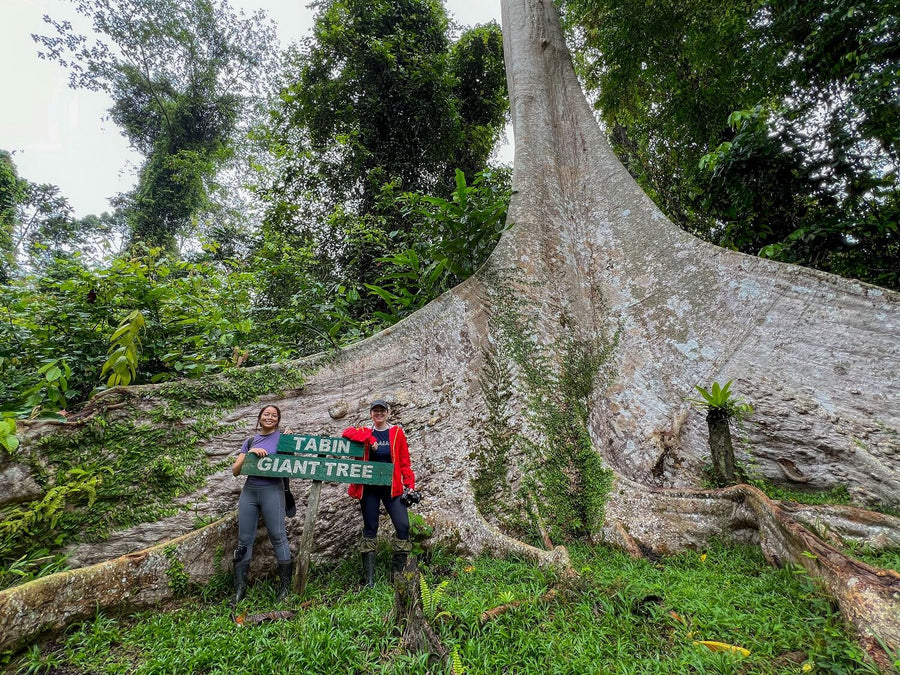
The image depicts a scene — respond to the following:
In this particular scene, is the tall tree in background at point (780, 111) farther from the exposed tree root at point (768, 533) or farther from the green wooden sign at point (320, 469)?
the green wooden sign at point (320, 469)

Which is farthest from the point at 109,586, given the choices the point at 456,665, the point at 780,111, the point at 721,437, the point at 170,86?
the point at 170,86

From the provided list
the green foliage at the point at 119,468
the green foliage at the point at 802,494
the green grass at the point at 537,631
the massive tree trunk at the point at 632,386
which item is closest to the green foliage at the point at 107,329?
the green foliage at the point at 119,468

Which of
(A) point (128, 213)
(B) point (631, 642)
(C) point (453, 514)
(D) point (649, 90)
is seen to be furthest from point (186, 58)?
(B) point (631, 642)

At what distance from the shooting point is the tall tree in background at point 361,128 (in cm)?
752

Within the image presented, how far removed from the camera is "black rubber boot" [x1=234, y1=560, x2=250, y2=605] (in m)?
2.60

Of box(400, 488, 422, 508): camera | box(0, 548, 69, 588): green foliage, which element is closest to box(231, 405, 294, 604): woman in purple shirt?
box(400, 488, 422, 508): camera

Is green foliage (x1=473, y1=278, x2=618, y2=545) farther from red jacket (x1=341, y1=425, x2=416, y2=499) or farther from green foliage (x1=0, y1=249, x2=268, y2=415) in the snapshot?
green foliage (x1=0, y1=249, x2=268, y2=415)

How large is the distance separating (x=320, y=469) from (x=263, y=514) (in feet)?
1.65

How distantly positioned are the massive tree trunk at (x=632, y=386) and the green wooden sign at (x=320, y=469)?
529mm

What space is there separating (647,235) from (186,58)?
75.6 feet

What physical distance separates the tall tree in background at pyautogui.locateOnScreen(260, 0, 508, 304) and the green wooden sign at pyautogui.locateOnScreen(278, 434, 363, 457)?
15.3 feet

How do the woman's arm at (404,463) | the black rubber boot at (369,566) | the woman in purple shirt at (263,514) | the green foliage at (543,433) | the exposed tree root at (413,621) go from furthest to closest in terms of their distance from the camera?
the green foliage at (543,433), the woman's arm at (404,463), the black rubber boot at (369,566), the woman in purple shirt at (263,514), the exposed tree root at (413,621)

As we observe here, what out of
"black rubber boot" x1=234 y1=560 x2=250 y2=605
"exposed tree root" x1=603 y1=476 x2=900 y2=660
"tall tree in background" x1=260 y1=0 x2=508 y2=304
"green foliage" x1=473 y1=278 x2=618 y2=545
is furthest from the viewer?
"tall tree in background" x1=260 y1=0 x2=508 y2=304

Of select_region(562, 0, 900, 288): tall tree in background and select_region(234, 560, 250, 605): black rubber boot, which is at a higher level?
select_region(562, 0, 900, 288): tall tree in background
